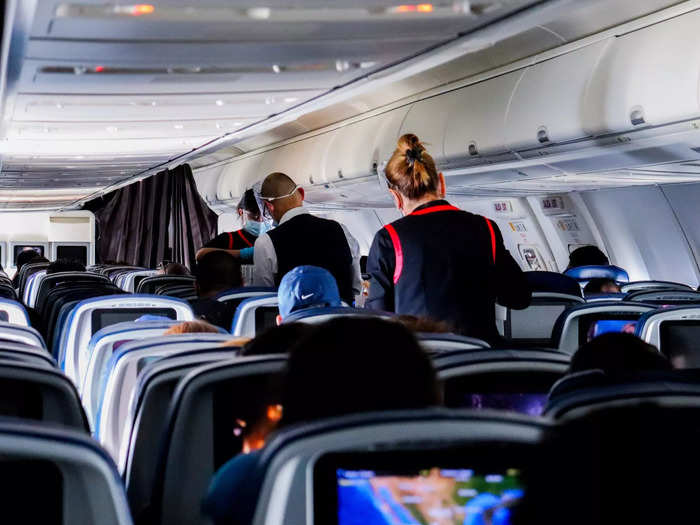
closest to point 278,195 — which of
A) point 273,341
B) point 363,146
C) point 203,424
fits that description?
point 273,341

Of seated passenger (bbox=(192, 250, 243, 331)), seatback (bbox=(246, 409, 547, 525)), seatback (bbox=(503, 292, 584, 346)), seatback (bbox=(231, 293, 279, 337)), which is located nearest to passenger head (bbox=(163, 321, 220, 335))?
seatback (bbox=(231, 293, 279, 337))

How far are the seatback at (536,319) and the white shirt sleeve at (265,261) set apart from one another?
1.50 metres

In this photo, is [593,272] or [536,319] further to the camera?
[593,272]

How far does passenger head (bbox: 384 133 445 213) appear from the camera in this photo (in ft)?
16.5

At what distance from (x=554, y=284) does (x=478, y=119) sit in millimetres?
4403

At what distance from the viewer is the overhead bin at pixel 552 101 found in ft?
32.4

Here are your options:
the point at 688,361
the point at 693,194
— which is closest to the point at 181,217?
the point at 693,194

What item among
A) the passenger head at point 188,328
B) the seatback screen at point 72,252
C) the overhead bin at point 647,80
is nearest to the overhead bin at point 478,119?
the overhead bin at point 647,80

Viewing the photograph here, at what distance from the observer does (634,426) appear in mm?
1466

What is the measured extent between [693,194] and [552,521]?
13.8 metres

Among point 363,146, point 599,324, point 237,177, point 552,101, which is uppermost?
point 552,101

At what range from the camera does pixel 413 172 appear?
5.05 metres

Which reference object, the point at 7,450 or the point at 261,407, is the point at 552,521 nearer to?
the point at 7,450

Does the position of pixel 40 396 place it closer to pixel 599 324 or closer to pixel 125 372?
pixel 125 372
